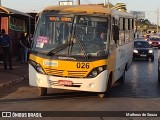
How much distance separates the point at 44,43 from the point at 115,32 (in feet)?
6.84

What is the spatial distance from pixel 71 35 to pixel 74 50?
1.58 feet

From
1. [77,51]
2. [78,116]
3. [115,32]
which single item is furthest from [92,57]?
[78,116]

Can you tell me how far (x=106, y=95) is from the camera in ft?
43.7

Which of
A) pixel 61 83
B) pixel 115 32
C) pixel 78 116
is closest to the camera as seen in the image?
pixel 78 116

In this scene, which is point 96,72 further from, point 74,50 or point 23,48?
point 23,48

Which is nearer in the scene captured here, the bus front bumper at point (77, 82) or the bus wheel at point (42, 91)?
the bus front bumper at point (77, 82)

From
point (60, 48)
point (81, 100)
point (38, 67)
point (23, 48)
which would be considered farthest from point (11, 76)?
point (23, 48)

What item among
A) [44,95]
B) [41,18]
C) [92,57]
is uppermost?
[41,18]

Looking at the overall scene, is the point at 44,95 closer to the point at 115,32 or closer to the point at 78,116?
the point at 115,32

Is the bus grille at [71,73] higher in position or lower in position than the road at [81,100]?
higher

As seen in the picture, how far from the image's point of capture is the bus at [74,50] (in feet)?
40.4

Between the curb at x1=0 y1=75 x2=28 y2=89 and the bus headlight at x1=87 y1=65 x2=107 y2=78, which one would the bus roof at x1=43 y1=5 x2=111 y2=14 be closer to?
the bus headlight at x1=87 y1=65 x2=107 y2=78

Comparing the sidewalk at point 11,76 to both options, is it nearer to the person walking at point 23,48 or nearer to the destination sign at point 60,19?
the person walking at point 23,48

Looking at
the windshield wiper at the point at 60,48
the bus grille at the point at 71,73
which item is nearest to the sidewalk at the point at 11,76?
the windshield wiper at the point at 60,48
